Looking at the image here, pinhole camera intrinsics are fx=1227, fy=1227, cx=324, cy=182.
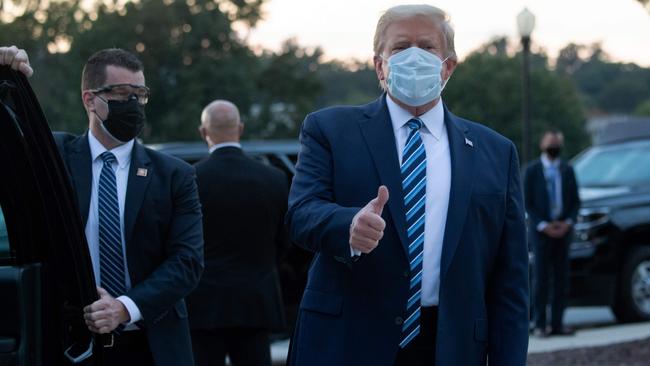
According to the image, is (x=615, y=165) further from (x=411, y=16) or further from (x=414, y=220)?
(x=414, y=220)

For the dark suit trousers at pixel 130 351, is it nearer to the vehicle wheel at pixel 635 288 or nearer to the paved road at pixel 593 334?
the paved road at pixel 593 334

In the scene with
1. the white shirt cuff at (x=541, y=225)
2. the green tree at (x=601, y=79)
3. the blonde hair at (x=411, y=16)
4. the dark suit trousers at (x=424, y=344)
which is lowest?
the green tree at (x=601, y=79)

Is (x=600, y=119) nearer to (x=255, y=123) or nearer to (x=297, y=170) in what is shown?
(x=255, y=123)

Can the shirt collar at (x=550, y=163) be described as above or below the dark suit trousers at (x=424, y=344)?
below

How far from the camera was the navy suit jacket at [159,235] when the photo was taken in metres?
4.22

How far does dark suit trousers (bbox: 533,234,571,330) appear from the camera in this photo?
11.4 metres

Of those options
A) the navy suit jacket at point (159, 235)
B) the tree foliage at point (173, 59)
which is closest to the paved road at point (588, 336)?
the navy suit jacket at point (159, 235)

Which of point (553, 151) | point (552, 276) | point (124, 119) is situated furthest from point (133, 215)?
point (553, 151)

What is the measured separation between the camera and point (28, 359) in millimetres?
3129

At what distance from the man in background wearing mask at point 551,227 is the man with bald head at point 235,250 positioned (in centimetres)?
490

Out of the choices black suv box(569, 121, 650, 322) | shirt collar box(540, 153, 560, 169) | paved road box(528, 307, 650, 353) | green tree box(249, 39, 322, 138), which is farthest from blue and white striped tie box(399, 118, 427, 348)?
green tree box(249, 39, 322, 138)

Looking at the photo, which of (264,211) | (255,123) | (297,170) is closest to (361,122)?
(297,170)

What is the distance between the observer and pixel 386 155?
358cm

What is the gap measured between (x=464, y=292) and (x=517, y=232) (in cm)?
28
